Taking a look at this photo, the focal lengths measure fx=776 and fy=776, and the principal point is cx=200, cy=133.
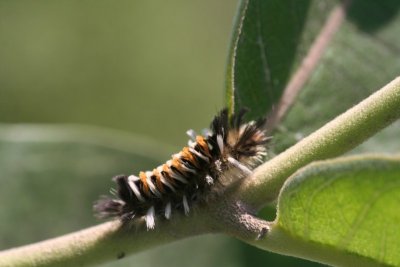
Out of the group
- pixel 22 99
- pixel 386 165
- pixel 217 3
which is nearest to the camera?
pixel 386 165

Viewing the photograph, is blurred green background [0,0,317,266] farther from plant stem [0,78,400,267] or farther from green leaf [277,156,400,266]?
green leaf [277,156,400,266]

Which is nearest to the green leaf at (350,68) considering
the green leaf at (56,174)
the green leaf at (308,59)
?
the green leaf at (308,59)

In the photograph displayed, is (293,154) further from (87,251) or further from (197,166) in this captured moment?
(87,251)

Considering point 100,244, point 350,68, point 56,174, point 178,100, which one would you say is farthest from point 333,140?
point 178,100

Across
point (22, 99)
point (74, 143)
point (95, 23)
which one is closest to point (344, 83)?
point (74, 143)

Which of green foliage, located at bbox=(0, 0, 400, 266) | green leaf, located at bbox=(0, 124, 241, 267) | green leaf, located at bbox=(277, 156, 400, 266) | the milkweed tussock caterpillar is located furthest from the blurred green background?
green leaf, located at bbox=(277, 156, 400, 266)

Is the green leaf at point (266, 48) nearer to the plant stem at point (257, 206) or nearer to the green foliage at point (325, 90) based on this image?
the green foliage at point (325, 90)
